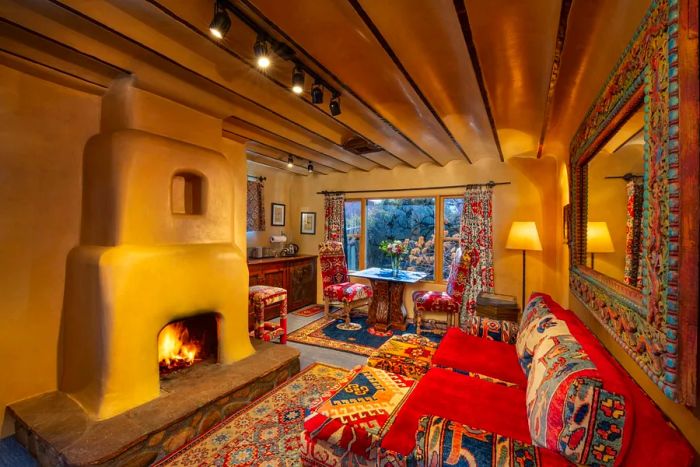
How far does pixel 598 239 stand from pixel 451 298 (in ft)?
7.50

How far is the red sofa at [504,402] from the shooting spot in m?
0.94

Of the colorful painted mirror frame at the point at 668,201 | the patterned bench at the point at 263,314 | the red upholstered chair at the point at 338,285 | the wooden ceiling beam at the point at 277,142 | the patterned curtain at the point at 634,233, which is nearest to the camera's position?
the colorful painted mirror frame at the point at 668,201

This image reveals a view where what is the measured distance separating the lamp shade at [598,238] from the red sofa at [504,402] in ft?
1.47

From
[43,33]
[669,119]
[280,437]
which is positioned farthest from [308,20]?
[280,437]

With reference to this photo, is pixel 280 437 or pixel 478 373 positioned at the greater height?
pixel 478 373

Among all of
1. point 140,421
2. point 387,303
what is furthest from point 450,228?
→ point 140,421

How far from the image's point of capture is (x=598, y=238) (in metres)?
1.75

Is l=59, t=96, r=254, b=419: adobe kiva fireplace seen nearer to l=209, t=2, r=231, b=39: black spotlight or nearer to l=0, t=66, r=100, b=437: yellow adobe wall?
l=0, t=66, r=100, b=437: yellow adobe wall

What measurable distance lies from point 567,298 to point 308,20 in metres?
3.12

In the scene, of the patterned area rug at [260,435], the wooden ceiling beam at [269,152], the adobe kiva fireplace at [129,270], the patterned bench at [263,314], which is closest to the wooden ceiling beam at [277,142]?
the wooden ceiling beam at [269,152]

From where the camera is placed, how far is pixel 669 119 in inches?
33.5

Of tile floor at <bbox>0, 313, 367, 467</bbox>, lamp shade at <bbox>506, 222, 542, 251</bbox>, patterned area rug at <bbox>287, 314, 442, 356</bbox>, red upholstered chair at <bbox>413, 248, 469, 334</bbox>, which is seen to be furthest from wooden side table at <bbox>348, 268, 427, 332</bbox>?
lamp shade at <bbox>506, 222, 542, 251</bbox>

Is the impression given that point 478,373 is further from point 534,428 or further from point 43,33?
point 43,33

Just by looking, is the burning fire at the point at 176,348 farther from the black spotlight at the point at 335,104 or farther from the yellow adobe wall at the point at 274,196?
the yellow adobe wall at the point at 274,196
